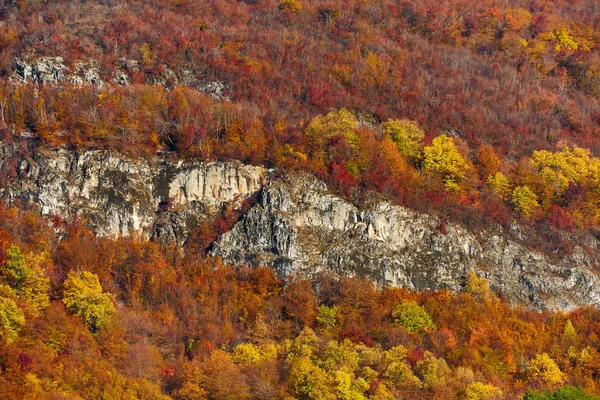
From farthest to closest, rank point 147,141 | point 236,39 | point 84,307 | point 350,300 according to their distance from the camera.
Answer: point 236,39 → point 147,141 → point 350,300 → point 84,307

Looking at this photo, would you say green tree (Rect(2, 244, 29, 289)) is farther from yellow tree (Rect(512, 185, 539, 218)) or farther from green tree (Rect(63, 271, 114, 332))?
yellow tree (Rect(512, 185, 539, 218))

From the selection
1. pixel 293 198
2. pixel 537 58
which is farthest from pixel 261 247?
pixel 537 58

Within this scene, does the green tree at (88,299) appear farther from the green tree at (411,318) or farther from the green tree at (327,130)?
the green tree at (327,130)

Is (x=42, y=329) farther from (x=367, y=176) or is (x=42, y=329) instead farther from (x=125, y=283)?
(x=367, y=176)

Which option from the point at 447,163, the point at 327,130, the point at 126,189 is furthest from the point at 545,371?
the point at 126,189

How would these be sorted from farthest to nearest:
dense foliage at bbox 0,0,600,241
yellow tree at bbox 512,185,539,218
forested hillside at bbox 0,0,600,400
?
yellow tree at bbox 512,185,539,218 < dense foliage at bbox 0,0,600,241 < forested hillside at bbox 0,0,600,400

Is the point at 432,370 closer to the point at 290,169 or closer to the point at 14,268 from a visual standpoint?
the point at 290,169

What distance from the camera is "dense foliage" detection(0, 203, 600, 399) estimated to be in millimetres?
68625

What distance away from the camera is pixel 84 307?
77938mm

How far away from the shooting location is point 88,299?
78.4m

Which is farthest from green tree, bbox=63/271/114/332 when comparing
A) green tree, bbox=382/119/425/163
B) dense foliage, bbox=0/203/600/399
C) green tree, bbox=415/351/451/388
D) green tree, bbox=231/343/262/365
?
green tree, bbox=382/119/425/163

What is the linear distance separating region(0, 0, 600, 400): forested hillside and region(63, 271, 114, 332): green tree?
20 cm

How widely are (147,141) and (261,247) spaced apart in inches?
800

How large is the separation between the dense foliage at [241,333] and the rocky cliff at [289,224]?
7.40 feet
